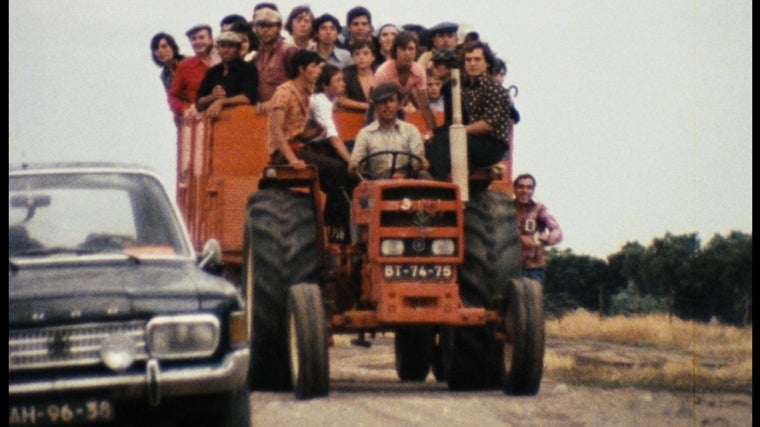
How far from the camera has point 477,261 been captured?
1508 cm

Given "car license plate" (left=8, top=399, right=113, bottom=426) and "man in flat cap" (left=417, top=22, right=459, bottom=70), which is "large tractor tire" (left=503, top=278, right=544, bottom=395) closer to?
"man in flat cap" (left=417, top=22, right=459, bottom=70)

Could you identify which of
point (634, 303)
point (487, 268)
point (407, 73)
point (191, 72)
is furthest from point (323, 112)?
point (634, 303)

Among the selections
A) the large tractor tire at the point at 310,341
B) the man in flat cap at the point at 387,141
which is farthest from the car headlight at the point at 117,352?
the man in flat cap at the point at 387,141

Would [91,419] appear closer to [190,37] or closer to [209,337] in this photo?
[209,337]

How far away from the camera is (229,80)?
1822cm

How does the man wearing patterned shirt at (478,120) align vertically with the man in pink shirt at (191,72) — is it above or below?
below

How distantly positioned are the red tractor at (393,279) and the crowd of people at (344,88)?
211 millimetres

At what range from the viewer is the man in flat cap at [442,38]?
59.9 feet

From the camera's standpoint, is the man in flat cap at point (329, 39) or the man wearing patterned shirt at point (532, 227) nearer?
the man in flat cap at point (329, 39)

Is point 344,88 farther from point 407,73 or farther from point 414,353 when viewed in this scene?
point 414,353

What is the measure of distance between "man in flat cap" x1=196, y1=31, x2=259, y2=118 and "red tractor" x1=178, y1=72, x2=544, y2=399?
7.63ft

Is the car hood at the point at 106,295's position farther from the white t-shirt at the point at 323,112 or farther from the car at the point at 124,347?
the white t-shirt at the point at 323,112

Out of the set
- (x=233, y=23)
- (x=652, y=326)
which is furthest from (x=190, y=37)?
(x=652, y=326)

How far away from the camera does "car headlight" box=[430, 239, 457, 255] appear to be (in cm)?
1493
